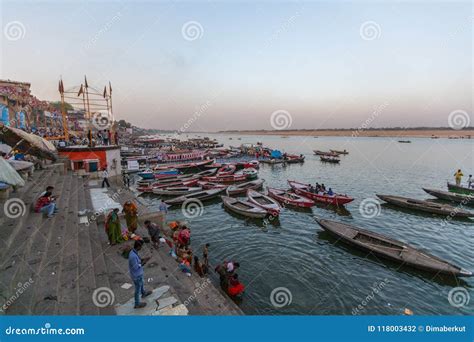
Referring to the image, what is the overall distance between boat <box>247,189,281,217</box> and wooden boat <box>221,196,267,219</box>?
57cm

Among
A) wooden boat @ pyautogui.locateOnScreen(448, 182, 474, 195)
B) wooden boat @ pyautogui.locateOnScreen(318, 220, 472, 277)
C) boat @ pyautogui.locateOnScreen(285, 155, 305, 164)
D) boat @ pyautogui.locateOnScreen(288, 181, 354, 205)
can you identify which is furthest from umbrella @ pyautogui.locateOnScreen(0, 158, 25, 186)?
Answer: boat @ pyautogui.locateOnScreen(285, 155, 305, 164)

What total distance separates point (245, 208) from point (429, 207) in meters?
16.4

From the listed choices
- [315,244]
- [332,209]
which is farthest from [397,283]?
[332,209]

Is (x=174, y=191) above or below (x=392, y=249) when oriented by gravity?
above

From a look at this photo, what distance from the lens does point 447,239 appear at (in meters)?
16.5

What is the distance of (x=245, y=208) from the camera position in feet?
66.2

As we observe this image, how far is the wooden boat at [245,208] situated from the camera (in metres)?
18.7

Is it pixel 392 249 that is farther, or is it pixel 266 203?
pixel 266 203

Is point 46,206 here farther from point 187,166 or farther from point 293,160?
point 293,160

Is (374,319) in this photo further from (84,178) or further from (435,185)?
(435,185)

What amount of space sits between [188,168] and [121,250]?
3490 cm


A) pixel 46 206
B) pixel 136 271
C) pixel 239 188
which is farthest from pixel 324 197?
pixel 46 206

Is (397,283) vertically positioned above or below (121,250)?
below

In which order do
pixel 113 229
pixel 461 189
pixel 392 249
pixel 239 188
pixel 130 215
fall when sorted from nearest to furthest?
1. pixel 113 229
2. pixel 130 215
3. pixel 392 249
4. pixel 461 189
5. pixel 239 188
